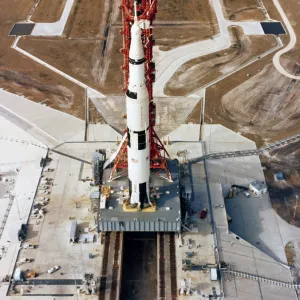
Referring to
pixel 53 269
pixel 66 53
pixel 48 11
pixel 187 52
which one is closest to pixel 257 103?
pixel 187 52

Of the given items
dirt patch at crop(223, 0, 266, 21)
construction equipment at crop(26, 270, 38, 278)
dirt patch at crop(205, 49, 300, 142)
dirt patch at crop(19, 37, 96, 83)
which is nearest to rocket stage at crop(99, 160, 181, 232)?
construction equipment at crop(26, 270, 38, 278)

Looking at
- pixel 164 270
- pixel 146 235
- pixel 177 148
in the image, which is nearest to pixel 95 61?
pixel 177 148

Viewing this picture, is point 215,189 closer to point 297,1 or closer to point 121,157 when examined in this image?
point 121,157

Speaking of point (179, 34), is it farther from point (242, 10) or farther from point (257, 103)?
point (257, 103)

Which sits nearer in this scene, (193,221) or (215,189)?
(193,221)

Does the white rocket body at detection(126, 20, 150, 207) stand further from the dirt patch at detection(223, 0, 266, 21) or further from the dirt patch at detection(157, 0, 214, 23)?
the dirt patch at detection(223, 0, 266, 21)

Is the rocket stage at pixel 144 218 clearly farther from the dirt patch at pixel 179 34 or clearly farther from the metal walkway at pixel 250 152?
the dirt patch at pixel 179 34
